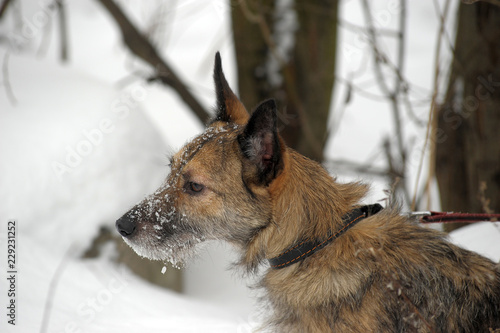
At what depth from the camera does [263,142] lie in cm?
262

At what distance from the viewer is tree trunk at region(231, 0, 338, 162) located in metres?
6.29

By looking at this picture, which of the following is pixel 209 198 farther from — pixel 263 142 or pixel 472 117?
pixel 472 117

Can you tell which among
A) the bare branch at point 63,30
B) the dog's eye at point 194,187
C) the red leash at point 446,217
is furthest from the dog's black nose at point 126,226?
the bare branch at point 63,30

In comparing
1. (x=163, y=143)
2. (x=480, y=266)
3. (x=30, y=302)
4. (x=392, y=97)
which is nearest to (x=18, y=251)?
(x=30, y=302)

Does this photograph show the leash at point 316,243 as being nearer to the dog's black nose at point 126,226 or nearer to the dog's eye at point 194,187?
the dog's eye at point 194,187

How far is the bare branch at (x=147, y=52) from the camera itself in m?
6.60

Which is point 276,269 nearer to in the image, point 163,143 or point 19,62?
point 163,143

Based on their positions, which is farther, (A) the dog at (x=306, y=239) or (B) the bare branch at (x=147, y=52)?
(B) the bare branch at (x=147, y=52)

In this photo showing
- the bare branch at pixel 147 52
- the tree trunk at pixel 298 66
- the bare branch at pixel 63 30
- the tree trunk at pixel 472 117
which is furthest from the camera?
the bare branch at pixel 63 30

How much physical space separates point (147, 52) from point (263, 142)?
15.2 feet

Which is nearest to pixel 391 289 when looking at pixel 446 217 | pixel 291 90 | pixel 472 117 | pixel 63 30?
pixel 446 217

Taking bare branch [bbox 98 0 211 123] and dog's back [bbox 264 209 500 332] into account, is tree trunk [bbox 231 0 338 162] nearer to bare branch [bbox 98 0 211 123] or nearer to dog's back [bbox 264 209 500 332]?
bare branch [bbox 98 0 211 123]

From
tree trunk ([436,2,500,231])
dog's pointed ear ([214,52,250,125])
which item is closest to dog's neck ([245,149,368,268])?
dog's pointed ear ([214,52,250,125])

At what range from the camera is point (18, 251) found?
443cm
